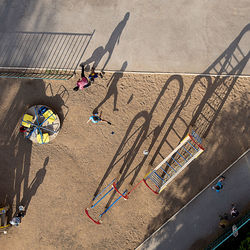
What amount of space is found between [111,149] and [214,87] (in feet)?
17.9

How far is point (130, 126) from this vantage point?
402 inches

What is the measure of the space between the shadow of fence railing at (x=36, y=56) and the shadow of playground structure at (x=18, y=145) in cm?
53

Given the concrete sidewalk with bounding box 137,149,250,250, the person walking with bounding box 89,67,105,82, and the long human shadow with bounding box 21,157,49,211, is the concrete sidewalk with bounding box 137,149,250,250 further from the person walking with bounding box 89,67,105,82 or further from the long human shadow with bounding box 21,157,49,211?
the person walking with bounding box 89,67,105,82

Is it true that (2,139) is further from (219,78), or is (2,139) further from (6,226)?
(219,78)

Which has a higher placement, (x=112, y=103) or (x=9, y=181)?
(x=112, y=103)

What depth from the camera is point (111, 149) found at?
10320 millimetres

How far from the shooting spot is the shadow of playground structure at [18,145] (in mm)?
10172

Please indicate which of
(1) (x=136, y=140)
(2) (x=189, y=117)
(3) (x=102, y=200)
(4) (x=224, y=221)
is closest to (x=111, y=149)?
(1) (x=136, y=140)

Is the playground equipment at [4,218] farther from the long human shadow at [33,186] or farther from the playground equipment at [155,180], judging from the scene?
the playground equipment at [155,180]

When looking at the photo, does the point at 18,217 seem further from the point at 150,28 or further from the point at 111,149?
the point at 150,28

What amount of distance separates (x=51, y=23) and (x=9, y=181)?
7552mm

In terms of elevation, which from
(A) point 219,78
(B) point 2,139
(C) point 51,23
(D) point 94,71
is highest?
(C) point 51,23

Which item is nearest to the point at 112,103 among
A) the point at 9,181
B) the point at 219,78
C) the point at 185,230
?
the point at 219,78

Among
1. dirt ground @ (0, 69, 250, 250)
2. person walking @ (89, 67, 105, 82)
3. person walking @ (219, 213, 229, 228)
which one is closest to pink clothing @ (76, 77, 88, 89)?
person walking @ (89, 67, 105, 82)
